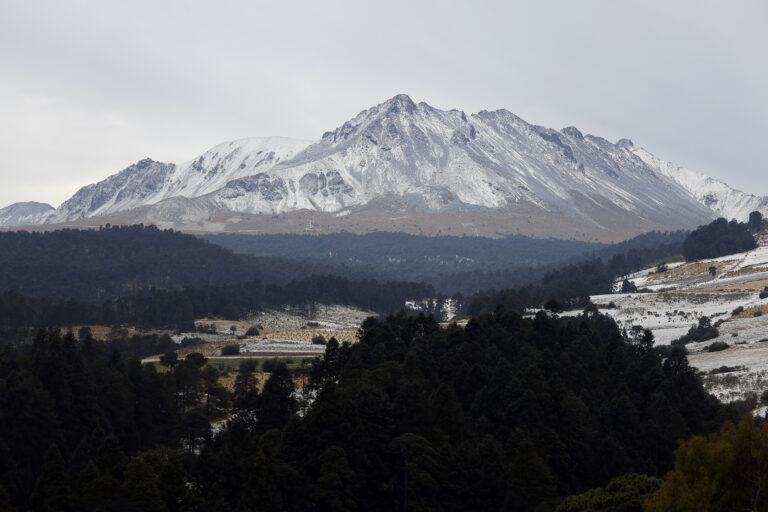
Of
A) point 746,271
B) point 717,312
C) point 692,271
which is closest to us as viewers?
point 717,312

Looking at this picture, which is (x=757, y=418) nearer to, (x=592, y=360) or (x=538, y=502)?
(x=592, y=360)

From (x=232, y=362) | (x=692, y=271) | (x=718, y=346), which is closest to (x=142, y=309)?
(x=232, y=362)

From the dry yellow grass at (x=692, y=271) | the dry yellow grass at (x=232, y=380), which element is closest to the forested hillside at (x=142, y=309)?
the dry yellow grass at (x=232, y=380)

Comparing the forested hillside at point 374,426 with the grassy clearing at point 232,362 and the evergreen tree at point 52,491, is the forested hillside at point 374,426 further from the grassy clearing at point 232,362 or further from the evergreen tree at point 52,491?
the grassy clearing at point 232,362

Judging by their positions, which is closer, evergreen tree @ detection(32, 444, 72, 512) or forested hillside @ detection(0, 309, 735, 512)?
evergreen tree @ detection(32, 444, 72, 512)

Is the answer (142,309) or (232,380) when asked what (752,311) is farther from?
(142,309)

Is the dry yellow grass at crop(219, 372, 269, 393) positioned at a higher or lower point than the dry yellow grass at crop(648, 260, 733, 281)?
lower

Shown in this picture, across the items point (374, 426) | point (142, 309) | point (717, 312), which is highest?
point (142, 309)

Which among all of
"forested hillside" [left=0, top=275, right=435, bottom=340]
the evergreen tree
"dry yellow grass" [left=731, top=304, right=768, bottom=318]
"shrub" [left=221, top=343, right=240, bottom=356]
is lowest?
the evergreen tree

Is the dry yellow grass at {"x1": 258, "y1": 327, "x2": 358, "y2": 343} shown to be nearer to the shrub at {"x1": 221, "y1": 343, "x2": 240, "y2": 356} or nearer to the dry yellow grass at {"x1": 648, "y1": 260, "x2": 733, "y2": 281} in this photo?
the shrub at {"x1": 221, "y1": 343, "x2": 240, "y2": 356}

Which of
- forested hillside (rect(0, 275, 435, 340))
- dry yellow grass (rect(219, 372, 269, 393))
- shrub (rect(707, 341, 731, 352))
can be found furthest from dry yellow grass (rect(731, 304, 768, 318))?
forested hillside (rect(0, 275, 435, 340))

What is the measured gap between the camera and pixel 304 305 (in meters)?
196

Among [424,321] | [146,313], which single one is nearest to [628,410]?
[424,321]

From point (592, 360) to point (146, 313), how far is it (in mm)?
116696
